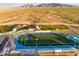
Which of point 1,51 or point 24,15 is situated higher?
point 24,15

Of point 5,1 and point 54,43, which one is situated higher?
point 5,1

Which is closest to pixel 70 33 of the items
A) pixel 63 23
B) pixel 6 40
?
pixel 63 23

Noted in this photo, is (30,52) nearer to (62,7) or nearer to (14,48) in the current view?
(14,48)

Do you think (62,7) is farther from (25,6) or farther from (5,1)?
(5,1)

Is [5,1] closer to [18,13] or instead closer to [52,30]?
[18,13]

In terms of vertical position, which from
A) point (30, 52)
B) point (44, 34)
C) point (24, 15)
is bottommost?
point (30, 52)

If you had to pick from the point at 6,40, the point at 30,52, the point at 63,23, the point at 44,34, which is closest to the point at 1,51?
the point at 6,40

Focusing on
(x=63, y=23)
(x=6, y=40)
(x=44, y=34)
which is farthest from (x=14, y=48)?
A: (x=63, y=23)
